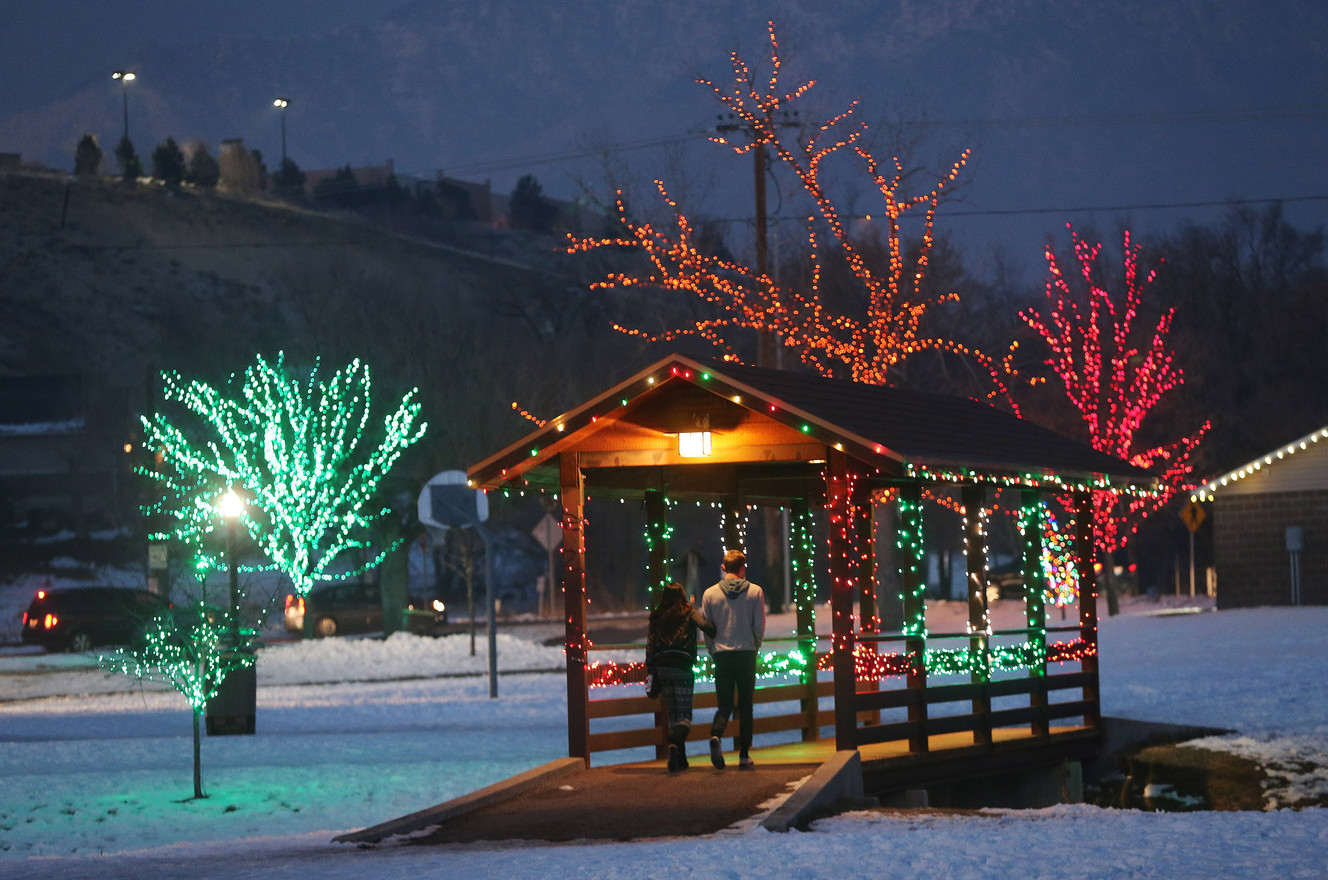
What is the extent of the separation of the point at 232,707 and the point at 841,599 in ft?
29.5

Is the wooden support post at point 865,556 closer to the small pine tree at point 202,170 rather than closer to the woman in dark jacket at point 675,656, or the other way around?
the woman in dark jacket at point 675,656

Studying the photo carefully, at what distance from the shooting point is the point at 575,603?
45.8 feet

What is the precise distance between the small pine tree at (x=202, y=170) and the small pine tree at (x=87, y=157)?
753 centimetres

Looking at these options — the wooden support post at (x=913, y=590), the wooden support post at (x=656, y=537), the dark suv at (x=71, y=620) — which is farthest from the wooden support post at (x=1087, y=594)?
the dark suv at (x=71, y=620)

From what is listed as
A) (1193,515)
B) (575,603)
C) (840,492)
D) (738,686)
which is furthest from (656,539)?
(1193,515)

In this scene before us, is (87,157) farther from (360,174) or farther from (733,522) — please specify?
(733,522)

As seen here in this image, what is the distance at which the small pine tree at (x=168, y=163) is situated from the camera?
12625 cm

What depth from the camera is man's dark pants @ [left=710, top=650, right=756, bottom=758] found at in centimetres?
1326

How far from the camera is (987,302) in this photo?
62.2 meters

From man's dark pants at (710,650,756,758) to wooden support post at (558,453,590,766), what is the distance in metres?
1.22

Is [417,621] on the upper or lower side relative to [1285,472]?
lower

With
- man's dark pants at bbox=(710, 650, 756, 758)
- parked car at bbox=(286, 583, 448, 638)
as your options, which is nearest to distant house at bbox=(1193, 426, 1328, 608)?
parked car at bbox=(286, 583, 448, 638)

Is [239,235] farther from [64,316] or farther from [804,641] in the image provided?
[804,641]

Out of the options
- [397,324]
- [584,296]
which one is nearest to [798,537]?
[397,324]
